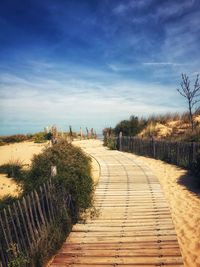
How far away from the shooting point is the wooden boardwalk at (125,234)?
19.0ft

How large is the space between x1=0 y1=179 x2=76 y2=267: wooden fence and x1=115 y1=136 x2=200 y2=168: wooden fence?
29.4 feet

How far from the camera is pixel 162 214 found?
815cm

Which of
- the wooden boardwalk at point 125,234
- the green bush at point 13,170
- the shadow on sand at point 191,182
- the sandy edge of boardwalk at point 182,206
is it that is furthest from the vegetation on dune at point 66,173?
the green bush at point 13,170

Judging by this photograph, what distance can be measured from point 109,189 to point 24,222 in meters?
5.58

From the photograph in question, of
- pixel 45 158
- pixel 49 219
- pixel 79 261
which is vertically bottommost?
pixel 79 261

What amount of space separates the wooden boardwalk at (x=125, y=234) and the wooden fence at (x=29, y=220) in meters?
0.59

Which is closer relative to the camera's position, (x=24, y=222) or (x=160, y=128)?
(x=24, y=222)

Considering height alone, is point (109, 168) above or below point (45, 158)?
below

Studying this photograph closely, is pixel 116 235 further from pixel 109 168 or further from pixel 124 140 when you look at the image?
pixel 124 140

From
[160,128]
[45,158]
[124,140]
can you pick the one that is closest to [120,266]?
[45,158]

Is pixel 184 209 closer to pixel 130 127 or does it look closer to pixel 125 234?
pixel 125 234

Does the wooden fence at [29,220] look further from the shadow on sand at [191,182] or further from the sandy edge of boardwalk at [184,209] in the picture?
the shadow on sand at [191,182]

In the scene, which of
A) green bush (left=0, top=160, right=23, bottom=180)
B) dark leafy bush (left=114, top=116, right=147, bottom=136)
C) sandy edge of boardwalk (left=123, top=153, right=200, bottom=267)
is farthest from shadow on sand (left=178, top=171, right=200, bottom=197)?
dark leafy bush (left=114, top=116, right=147, bottom=136)

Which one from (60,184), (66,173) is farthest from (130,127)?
(60,184)
